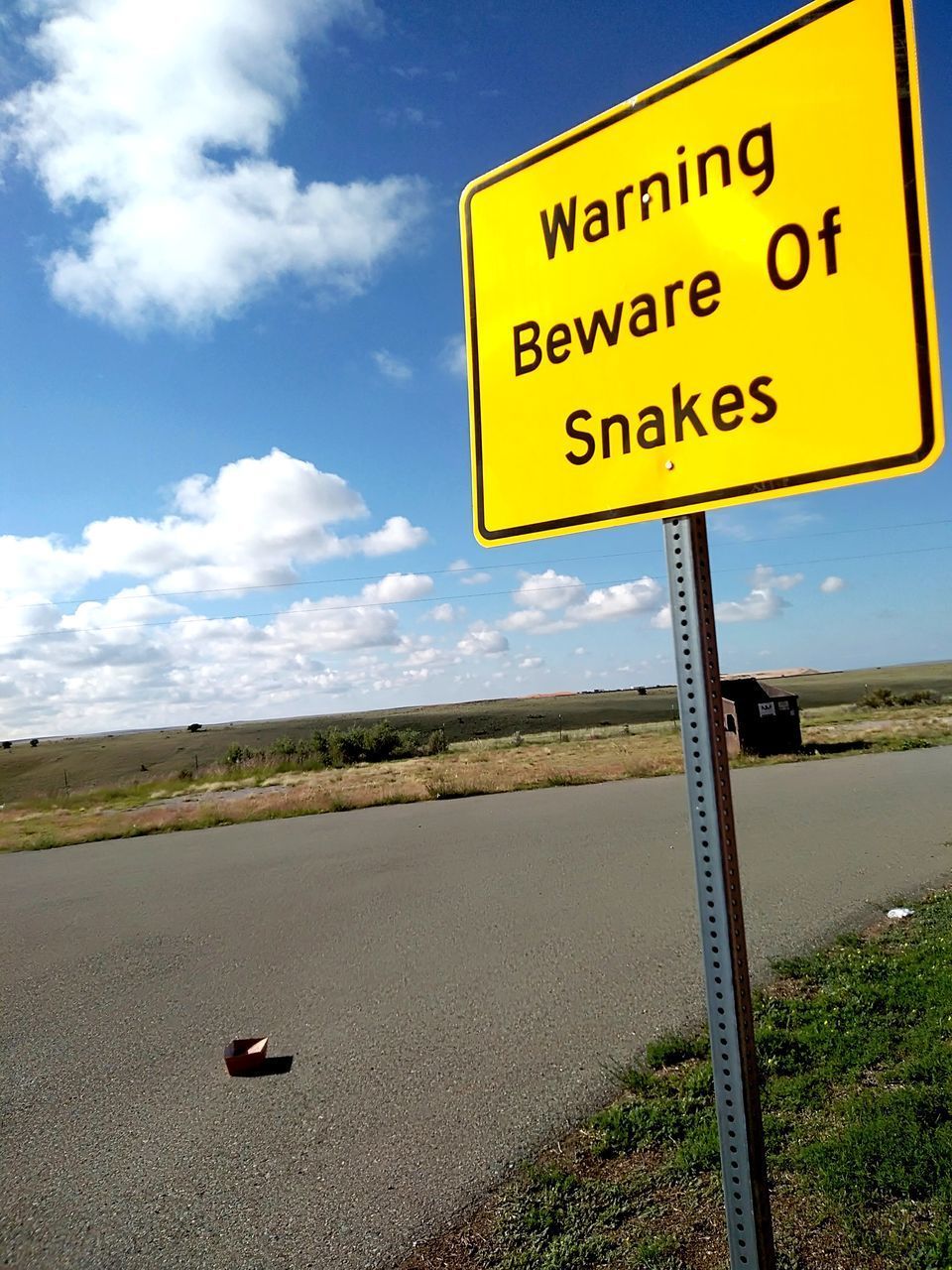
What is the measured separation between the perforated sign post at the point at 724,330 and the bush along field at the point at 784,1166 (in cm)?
162

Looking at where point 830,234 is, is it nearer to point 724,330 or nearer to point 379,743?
point 724,330

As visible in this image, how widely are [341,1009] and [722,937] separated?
481cm

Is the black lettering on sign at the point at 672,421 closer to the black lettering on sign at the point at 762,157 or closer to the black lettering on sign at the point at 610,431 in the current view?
the black lettering on sign at the point at 610,431

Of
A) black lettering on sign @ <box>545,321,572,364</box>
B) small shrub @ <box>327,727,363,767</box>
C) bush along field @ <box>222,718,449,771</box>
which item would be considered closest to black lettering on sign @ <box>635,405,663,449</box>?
black lettering on sign @ <box>545,321,572,364</box>

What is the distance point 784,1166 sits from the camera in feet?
10.8

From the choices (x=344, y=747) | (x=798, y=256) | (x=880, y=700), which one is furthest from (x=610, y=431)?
(x=880, y=700)

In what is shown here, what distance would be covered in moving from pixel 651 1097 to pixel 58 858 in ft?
42.4

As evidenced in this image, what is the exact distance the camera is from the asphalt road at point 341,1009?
3.53 meters

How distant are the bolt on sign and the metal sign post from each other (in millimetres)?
264

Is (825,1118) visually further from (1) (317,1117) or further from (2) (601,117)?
(2) (601,117)

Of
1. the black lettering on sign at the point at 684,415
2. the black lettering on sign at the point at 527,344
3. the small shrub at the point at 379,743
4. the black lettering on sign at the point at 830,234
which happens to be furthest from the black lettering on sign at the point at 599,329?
the small shrub at the point at 379,743

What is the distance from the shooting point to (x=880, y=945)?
20.5ft

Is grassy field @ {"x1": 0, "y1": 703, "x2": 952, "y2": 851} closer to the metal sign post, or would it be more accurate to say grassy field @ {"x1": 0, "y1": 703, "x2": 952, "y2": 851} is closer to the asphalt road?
the asphalt road

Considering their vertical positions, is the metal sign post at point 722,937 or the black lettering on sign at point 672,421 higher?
the black lettering on sign at point 672,421
